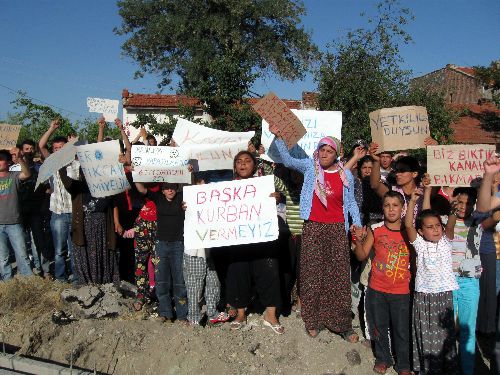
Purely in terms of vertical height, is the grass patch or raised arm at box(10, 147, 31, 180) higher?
raised arm at box(10, 147, 31, 180)

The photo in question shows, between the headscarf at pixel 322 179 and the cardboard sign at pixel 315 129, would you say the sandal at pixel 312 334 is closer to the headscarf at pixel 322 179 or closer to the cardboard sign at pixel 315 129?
the headscarf at pixel 322 179

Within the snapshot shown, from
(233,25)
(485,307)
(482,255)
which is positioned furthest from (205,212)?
(233,25)

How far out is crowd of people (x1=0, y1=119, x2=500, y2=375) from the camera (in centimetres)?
419

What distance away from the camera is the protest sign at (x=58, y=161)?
557cm

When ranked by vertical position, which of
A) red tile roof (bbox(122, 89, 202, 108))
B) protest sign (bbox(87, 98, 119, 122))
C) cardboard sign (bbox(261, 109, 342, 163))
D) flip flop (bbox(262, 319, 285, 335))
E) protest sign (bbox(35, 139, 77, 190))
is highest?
red tile roof (bbox(122, 89, 202, 108))

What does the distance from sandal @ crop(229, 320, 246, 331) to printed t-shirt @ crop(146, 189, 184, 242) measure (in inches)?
42.9

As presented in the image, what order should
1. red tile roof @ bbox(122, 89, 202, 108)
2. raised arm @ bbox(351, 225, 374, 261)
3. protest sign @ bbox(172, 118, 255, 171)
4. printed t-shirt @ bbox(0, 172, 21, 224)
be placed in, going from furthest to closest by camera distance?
red tile roof @ bbox(122, 89, 202, 108)
printed t-shirt @ bbox(0, 172, 21, 224)
protest sign @ bbox(172, 118, 255, 171)
raised arm @ bbox(351, 225, 374, 261)

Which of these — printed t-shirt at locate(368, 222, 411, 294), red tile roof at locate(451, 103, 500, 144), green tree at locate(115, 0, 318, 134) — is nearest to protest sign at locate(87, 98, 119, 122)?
printed t-shirt at locate(368, 222, 411, 294)

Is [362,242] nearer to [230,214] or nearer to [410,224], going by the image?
[410,224]

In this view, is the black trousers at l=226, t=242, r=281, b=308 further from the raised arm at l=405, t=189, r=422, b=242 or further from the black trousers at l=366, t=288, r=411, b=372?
the raised arm at l=405, t=189, r=422, b=242

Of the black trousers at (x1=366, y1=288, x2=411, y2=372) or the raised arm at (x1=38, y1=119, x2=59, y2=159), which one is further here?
the raised arm at (x1=38, y1=119, x2=59, y2=159)

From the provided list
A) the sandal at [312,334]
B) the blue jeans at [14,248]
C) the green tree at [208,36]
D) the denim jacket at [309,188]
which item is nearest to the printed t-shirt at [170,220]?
the denim jacket at [309,188]

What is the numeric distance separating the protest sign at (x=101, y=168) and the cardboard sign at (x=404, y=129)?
3.17m

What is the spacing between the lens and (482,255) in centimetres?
478
